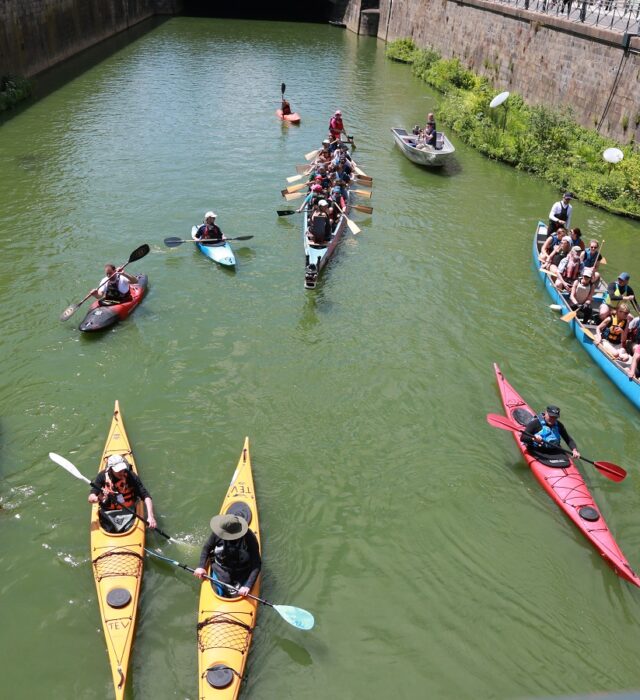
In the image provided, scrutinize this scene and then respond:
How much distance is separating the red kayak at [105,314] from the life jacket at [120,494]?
493 centimetres

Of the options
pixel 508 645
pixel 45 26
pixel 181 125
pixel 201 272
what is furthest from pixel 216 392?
pixel 45 26

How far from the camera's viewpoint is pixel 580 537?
9.04 m

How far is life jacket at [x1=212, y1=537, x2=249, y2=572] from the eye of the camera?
7464 millimetres

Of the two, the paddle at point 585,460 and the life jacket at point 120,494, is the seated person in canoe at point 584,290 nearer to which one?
the paddle at point 585,460

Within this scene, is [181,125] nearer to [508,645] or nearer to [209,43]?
[209,43]

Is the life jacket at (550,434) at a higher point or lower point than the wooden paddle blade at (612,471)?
higher

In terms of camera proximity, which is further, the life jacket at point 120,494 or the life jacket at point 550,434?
the life jacket at point 550,434

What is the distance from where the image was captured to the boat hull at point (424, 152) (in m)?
21.5

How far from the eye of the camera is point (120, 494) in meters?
8.55

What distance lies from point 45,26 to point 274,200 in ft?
68.5

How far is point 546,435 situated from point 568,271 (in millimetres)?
5824

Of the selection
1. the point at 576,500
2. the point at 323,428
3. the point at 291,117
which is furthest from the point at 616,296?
the point at 291,117

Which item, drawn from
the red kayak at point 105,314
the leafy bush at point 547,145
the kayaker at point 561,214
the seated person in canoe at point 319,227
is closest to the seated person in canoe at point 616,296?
the kayaker at point 561,214

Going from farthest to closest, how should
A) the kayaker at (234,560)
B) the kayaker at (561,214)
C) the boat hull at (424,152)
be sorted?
1. the boat hull at (424,152)
2. the kayaker at (561,214)
3. the kayaker at (234,560)
